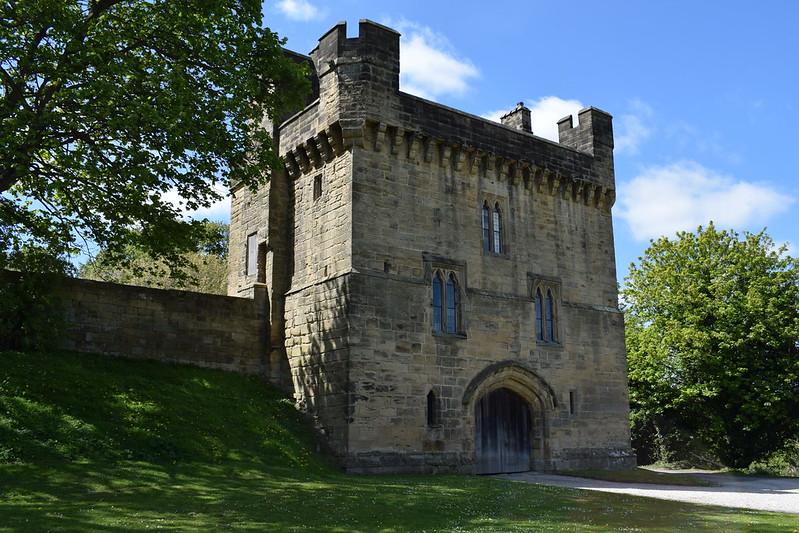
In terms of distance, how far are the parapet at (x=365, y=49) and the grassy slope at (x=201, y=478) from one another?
8.70 m

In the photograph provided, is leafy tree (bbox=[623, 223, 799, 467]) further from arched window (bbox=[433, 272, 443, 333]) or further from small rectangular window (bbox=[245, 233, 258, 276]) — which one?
small rectangular window (bbox=[245, 233, 258, 276])

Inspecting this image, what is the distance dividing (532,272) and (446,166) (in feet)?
13.5

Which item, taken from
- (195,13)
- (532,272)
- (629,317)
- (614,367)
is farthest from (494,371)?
(629,317)

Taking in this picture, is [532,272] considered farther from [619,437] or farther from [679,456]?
[679,456]

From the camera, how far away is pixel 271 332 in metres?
20.6

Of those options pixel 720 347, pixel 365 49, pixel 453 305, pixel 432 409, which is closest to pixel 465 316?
pixel 453 305

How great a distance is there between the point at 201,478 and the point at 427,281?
8.05 m

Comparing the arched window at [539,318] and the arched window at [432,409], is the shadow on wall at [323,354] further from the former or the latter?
the arched window at [539,318]

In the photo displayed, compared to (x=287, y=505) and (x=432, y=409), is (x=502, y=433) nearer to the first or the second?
(x=432, y=409)

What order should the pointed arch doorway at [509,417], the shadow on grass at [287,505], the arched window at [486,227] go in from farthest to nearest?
the arched window at [486,227] → the pointed arch doorway at [509,417] → the shadow on grass at [287,505]

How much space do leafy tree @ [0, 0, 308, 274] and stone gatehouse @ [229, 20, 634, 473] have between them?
259 cm

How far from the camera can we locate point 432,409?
19.0 meters

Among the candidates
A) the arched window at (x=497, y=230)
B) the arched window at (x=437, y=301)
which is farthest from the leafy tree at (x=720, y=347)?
the arched window at (x=437, y=301)

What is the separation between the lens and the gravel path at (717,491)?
51.3 feet
